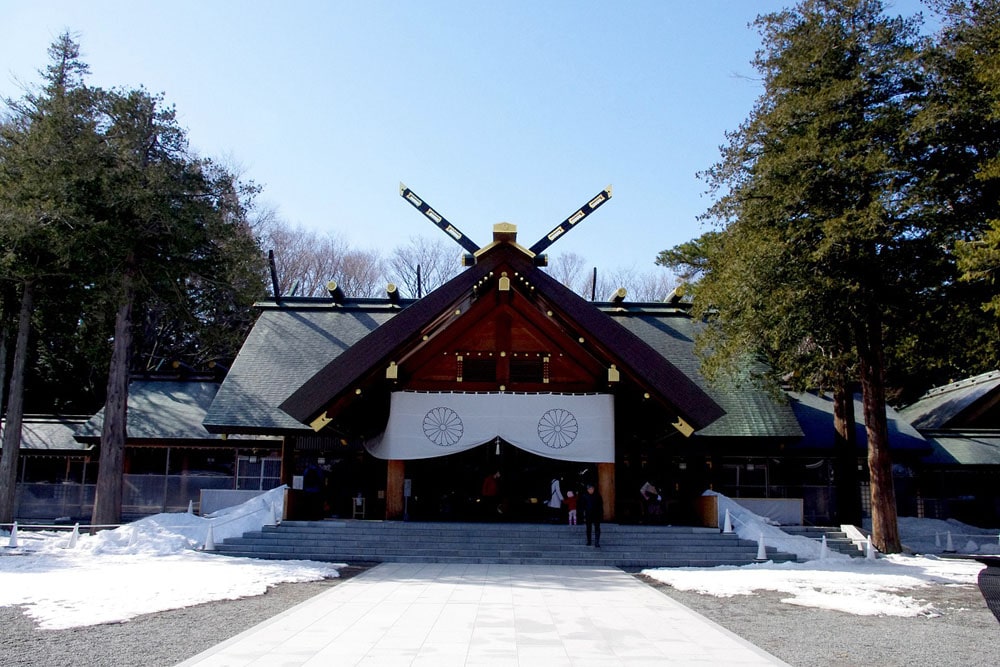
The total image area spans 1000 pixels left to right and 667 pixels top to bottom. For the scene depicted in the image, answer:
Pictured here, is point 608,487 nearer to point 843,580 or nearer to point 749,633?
point 843,580


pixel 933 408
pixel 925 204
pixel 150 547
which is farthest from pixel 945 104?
pixel 150 547

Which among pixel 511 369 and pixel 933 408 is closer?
pixel 511 369

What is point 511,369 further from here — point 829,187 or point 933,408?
point 933,408

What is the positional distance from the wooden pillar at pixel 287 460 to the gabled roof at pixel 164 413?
260cm

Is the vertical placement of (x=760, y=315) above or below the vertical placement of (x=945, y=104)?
→ below

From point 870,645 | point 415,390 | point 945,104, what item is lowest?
point 870,645

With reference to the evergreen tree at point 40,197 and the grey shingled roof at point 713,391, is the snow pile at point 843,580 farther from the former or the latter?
the evergreen tree at point 40,197

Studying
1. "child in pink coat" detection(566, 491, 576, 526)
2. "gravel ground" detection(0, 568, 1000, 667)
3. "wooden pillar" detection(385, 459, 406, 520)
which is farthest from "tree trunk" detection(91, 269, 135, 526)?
"child in pink coat" detection(566, 491, 576, 526)

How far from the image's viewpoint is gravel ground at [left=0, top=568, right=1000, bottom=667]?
712 centimetres

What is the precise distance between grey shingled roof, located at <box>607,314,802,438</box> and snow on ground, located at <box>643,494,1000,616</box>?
2.93 meters

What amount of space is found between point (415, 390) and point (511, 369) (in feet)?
7.27

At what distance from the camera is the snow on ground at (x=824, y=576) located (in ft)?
34.8

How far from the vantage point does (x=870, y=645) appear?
798 centimetres

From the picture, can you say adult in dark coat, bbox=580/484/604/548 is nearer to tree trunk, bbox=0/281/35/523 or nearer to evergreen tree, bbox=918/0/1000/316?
evergreen tree, bbox=918/0/1000/316
